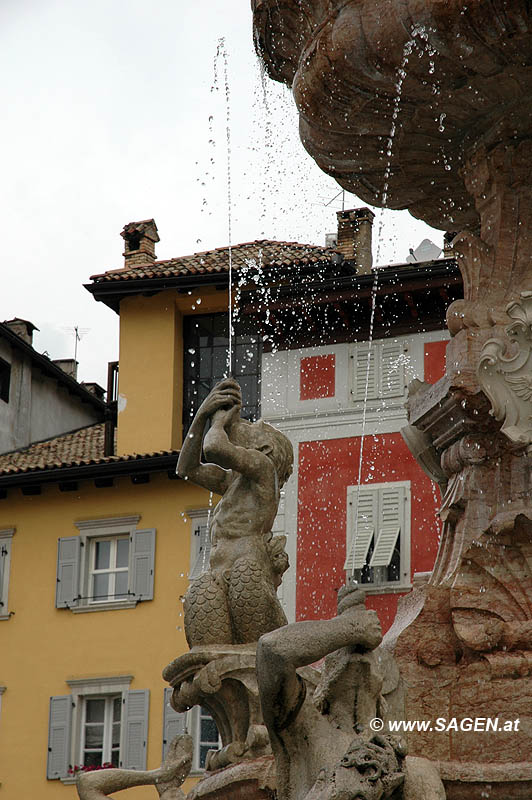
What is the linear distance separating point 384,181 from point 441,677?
3.19m

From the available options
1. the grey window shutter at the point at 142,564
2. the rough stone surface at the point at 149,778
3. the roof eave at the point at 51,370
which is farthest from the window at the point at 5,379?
the rough stone surface at the point at 149,778

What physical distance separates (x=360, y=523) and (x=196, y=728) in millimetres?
4401

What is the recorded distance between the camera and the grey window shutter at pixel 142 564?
30656 mm

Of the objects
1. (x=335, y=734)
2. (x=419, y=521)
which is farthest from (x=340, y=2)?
(x=419, y=521)

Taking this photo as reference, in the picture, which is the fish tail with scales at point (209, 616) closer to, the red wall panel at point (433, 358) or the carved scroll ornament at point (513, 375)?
the carved scroll ornament at point (513, 375)

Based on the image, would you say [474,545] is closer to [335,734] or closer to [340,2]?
[335,734]

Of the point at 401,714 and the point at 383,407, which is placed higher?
the point at 383,407

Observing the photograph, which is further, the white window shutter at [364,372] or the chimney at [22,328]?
the chimney at [22,328]

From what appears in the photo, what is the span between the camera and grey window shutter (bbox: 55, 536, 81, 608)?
31234mm

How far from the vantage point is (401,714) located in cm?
768

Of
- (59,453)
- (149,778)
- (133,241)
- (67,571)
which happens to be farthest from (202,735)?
(149,778)

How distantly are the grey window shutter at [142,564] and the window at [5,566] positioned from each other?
2517 millimetres

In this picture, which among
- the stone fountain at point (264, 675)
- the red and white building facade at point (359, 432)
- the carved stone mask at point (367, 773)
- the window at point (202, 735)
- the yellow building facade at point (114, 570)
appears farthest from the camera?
the yellow building facade at point (114, 570)

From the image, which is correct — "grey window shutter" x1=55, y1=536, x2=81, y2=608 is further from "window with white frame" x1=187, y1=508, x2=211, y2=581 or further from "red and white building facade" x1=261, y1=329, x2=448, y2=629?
"red and white building facade" x1=261, y1=329, x2=448, y2=629
